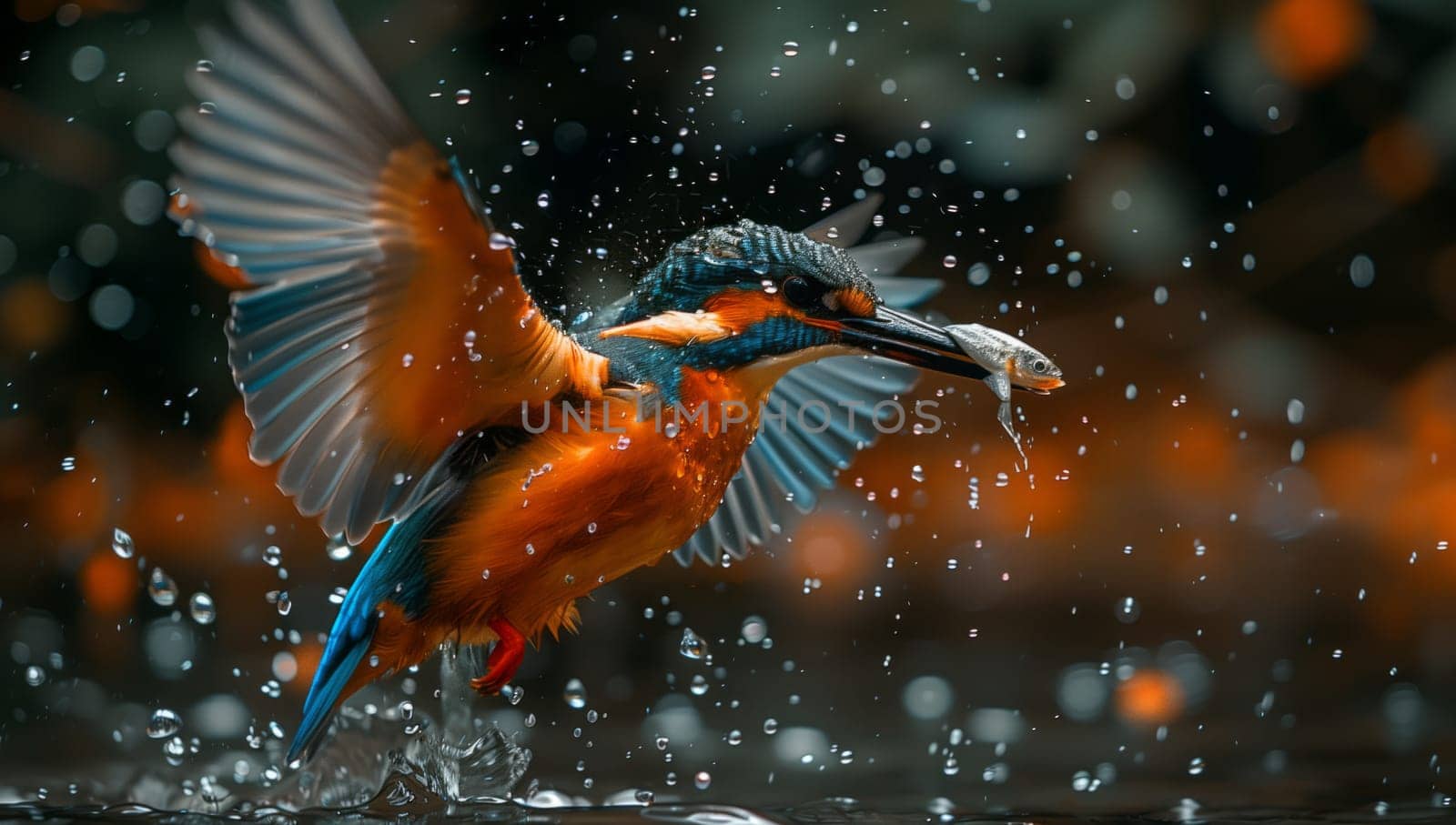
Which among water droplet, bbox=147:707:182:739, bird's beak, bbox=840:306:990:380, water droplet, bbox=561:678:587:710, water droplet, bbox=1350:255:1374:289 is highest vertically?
water droplet, bbox=1350:255:1374:289

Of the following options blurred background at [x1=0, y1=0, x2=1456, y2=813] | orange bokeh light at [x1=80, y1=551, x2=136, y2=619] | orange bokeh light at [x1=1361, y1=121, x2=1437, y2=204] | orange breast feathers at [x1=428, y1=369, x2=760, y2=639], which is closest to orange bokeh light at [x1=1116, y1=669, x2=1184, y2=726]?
blurred background at [x1=0, y1=0, x2=1456, y2=813]

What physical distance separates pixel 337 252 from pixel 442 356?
0.11m

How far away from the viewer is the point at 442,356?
1.11 metres

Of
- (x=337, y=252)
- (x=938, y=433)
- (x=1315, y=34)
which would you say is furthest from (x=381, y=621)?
(x=1315, y=34)

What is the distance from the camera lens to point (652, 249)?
1.46 metres

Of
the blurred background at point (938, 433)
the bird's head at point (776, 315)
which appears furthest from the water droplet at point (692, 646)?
the bird's head at point (776, 315)

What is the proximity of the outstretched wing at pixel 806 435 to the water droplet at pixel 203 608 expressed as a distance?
78cm

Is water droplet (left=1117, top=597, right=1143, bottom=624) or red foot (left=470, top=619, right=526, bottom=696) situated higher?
red foot (left=470, top=619, right=526, bottom=696)

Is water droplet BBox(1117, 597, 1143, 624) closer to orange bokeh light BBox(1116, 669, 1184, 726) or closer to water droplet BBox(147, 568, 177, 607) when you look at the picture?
orange bokeh light BBox(1116, 669, 1184, 726)

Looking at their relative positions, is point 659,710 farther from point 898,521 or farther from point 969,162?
point 969,162

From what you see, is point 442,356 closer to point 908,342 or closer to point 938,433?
point 908,342

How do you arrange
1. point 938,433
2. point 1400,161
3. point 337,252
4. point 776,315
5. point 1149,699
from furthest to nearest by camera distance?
1. point 1400,161
2. point 938,433
3. point 1149,699
4. point 776,315
5. point 337,252

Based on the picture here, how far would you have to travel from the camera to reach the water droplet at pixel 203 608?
6.36ft

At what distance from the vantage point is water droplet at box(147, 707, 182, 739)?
5.90 feet
